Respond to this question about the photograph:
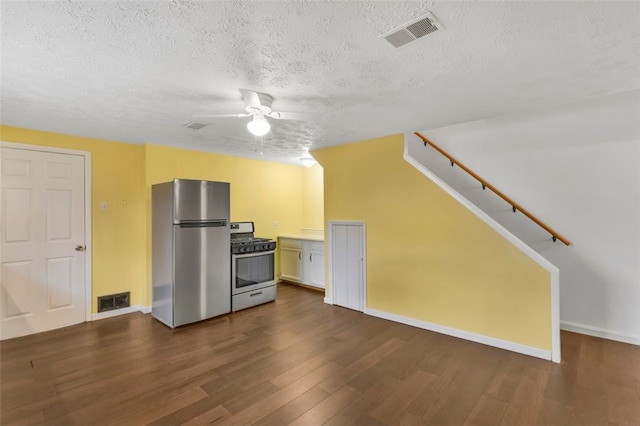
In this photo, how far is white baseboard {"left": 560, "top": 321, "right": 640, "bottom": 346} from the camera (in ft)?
10.4

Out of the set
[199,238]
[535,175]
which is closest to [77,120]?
[199,238]

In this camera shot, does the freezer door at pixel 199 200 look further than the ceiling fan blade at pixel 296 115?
Yes

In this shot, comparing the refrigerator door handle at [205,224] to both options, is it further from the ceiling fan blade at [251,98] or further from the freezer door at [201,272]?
the ceiling fan blade at [251,98]

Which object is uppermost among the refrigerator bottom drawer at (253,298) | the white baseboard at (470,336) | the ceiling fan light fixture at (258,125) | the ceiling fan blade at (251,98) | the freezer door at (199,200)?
the ceiling fan blade at (251,98)

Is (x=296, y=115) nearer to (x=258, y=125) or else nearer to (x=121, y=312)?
(x=258, y=125)

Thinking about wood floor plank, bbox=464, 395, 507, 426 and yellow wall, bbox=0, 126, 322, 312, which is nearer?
wood floor plank, bbox=464, 395, 507, 426

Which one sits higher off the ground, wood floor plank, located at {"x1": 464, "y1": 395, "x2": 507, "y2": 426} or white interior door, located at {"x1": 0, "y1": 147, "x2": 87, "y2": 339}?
white interior door, located at {"x1": 0, "y1": 147, "x2": 87, "y2": 339}

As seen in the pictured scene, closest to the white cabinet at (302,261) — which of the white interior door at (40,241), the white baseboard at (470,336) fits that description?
the white baseboard at (470,336)

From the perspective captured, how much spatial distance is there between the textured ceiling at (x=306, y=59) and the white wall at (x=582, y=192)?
905 millimetres

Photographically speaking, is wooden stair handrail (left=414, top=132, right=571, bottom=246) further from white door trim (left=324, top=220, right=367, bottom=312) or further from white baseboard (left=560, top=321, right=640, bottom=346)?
white door trim (left=324, top=220, right=367, bottom=312)

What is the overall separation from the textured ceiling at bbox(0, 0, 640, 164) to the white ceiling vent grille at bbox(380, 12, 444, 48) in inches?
1.7

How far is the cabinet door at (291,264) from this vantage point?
559cm

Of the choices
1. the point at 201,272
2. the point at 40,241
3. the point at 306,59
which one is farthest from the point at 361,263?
the point at 40,241

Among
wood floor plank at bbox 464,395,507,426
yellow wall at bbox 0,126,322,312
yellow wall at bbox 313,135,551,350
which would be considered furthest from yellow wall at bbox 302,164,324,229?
wood floor plank at bbox 464,395,507,426
